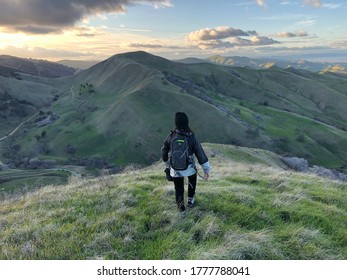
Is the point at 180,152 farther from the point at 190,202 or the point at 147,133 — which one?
the point at 147,133

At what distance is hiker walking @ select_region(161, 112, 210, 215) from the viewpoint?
30.3 feet

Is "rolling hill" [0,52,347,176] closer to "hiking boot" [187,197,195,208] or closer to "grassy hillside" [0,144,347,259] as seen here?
"grassy hillside" [0,144,347,259]

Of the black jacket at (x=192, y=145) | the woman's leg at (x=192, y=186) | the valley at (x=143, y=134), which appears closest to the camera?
the black jacket at (x=192, y=145)

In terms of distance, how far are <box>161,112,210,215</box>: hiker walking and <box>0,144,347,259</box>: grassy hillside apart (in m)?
0.62

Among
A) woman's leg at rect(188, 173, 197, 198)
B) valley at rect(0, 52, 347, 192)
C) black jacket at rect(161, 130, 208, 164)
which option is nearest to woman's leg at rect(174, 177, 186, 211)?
woman's leg at rect(188, 173, 197, 198)

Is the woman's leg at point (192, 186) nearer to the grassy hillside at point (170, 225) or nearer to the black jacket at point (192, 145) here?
the grassy hillside at point (170, 225)

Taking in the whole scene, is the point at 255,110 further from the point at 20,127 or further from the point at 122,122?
the point at 20,127

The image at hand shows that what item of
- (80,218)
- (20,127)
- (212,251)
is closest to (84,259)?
(80,218)

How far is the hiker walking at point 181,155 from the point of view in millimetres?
9242

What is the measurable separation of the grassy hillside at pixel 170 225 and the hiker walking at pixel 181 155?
2.04 ft

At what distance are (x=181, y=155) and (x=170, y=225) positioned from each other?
7.02ft

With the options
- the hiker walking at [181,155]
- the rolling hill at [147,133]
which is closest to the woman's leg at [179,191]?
the hiker walking at [181,155]

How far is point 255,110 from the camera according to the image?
187m

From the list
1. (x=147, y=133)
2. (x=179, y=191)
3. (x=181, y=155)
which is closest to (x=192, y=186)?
(x=179, y=191)
